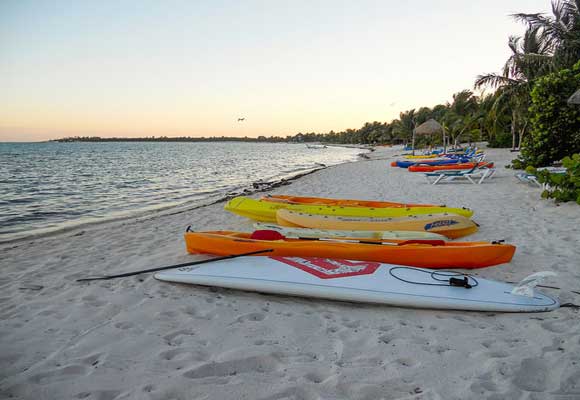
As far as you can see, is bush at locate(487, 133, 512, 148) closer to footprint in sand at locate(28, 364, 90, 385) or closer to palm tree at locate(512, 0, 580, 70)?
palm tree at locate(512, 0, 580, 70)

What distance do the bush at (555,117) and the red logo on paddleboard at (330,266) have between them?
9.15 metres

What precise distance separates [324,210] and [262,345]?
3.82 m

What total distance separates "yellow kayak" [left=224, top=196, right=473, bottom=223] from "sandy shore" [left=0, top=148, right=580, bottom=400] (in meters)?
1.80

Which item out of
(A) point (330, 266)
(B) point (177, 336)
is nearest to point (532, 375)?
(A) point (330, 266)

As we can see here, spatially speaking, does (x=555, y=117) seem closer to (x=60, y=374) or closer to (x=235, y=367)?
(x=235, y=367)

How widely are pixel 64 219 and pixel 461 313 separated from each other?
894 cm

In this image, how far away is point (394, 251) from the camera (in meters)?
3.59

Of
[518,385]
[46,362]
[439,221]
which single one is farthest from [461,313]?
[46,362]

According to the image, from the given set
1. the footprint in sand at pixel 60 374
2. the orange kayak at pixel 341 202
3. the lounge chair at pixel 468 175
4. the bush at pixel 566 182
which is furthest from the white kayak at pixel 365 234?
the lounge chair at pixel 468 175

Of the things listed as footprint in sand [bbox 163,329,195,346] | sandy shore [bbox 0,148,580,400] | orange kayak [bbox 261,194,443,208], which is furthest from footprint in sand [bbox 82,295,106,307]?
orange kayak [bbox 261,194,443,208]

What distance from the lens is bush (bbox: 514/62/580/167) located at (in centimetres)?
930

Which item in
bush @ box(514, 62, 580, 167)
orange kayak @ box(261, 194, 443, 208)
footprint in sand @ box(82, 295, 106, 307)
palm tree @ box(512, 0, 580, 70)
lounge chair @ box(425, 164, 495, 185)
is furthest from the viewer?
palm tree @ box(512, 0, 580, 70)

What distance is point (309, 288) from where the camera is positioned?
10.0ft

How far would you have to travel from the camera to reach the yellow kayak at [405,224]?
504 centimetres
